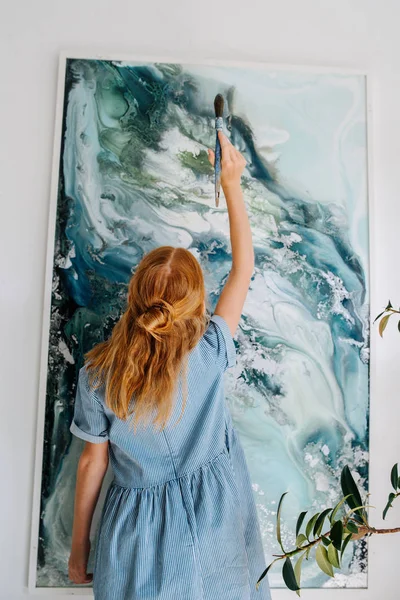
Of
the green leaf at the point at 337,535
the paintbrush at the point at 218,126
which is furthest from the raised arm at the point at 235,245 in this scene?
the green leaf at the point at 337,535

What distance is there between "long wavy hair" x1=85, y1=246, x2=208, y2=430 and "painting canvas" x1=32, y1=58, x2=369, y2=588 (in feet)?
1.03

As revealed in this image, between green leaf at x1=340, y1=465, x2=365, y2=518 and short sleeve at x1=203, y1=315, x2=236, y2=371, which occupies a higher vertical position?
short sleeve at x1=203, y1=315, x2=236, y2=371

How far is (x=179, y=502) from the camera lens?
0.95 m

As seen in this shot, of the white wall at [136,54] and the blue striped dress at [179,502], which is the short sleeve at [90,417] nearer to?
the blue striped dress at [179,502]

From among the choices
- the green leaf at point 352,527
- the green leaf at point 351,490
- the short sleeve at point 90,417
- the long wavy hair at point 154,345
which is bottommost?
the green leaf at point 352,527

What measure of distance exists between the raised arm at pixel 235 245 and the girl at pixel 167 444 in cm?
2

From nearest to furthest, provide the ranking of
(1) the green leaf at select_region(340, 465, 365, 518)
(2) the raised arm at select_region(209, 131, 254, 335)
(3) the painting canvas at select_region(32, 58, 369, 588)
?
(1) the green leaf at select_region(340, 465, 365, 518), (2) the raised arm at select_region(209, 131, 254, 335), (3) the painting canvas at select_region(32, 58, 369, 588)

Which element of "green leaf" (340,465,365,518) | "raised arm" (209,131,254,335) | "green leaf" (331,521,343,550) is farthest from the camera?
"raised arm" (209,131,254,335)

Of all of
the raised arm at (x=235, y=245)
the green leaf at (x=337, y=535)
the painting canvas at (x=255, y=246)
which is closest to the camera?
the green leaf at (x=337, y=535)

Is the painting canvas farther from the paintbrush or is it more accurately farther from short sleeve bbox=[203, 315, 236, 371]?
short sleeve bbox=[203, 315, 236, 371]

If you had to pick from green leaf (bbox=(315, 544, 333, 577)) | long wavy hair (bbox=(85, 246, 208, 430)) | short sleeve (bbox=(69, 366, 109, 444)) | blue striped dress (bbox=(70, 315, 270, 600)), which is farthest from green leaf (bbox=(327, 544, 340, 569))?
short sleeve (bbox=(69, 366, 109, 444))

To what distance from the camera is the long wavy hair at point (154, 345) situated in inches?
35.6

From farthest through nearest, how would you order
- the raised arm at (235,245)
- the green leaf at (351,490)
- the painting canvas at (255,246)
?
the painting canvas at (255,246), the raised arm at (235,245), the green leaf at (351,490)

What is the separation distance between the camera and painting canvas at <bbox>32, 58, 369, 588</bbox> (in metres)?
1.24
